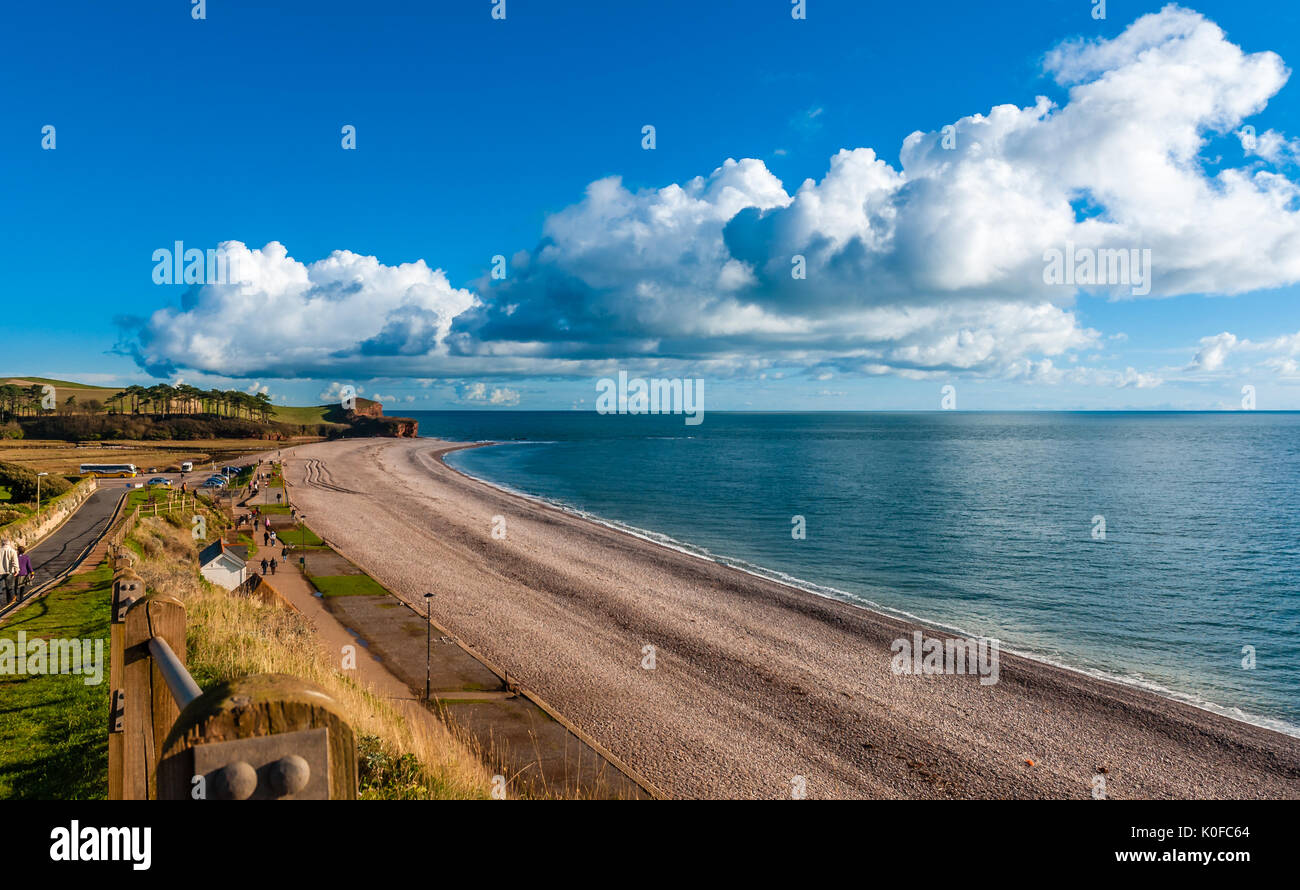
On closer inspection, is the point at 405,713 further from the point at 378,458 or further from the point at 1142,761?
the point at 378,458

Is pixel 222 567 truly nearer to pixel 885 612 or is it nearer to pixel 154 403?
pixel 885 612

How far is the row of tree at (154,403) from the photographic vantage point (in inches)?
5369

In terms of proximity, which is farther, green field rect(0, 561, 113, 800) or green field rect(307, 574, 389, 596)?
green field rect(307, 574, 389, 596)

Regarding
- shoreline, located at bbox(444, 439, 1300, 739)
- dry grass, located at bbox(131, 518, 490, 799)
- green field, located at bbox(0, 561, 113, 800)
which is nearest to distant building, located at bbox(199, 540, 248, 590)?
dry grass, located at bbox(131, 518, 490, 799)

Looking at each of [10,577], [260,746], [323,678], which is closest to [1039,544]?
[323,678]

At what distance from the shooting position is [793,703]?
21.3 m

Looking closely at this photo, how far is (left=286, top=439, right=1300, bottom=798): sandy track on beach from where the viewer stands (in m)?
17.5

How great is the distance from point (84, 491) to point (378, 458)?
233 ft

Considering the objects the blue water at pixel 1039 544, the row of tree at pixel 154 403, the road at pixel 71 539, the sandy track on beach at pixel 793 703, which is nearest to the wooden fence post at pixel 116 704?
the sandy track on beach at pixel 793 703

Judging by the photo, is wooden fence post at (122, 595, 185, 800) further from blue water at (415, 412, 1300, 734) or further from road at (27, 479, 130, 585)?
blue water at (415, 412, 1300, 734)

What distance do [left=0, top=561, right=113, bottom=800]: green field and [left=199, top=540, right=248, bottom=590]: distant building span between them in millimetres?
12067

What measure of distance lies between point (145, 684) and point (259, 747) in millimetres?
2279

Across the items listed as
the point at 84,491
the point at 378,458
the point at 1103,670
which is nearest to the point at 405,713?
the point at 1103,670

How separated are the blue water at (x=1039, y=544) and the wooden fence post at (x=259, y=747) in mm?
29212
